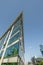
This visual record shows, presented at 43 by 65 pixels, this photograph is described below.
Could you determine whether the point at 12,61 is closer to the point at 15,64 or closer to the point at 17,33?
the point at 15,64

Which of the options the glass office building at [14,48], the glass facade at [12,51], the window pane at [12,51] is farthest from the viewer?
the window pane at [12,51]

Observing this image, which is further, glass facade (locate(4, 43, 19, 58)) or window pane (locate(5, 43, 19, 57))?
window pane (locate(5, 43, 19, 57))

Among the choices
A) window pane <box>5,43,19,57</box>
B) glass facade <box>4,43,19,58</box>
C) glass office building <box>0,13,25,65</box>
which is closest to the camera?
glass office building <box>0,13,25,65</box>

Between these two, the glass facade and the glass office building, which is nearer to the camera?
the glass office building

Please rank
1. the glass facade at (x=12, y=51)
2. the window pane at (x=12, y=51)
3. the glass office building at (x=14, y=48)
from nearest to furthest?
the glass office building at (x=14, y=48), the glass facade at (x=12, y=51), the window pane at (x=12, y=51)

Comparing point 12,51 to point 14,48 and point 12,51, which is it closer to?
point 12,51

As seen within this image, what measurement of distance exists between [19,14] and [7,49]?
6793 mm

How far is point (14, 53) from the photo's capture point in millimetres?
21516

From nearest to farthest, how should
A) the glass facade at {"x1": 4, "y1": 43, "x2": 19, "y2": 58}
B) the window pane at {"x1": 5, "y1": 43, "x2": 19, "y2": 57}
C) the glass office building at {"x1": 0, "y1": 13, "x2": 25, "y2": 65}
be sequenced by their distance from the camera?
the glass office building at {"x1": 0, "y1": 13, "x2": 25, "y2": 65} → the glass facade at {"x1": 4, "y1": 43, "x2": 19, "y2": 58} → the window pane at {"x1": 5, "y1": 43, "x2": 19, "y2": 57}

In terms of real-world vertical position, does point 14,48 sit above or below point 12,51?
above

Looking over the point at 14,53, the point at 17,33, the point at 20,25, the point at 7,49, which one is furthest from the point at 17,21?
the point at 14,53

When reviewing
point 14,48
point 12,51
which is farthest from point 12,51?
point 14,48

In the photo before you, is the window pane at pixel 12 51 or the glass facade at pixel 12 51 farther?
the window pane at pixel 12 51

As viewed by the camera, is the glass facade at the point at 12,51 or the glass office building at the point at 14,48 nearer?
the glass office building at the point at 14,48
